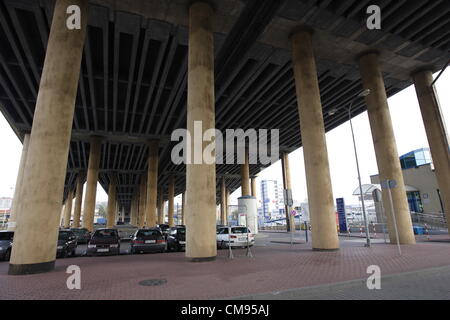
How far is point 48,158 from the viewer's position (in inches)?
367

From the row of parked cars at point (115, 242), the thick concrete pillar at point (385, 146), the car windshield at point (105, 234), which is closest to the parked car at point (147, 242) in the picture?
the row of parked cars at point (115, 242)

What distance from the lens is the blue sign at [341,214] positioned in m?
27.1

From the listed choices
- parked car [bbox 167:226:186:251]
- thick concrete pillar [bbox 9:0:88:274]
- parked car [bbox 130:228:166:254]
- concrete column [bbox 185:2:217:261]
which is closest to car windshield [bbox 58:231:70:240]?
parked car [bbox 130:228:166:254]

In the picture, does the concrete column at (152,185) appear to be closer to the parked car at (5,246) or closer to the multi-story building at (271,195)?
the parked car at (5,246)

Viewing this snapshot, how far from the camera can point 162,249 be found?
49.4 feet

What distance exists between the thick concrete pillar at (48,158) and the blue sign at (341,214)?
2572 centimetres

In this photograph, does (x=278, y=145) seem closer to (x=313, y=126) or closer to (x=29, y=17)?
(x=313, y=126)

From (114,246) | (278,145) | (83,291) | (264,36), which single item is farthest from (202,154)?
(278,145)

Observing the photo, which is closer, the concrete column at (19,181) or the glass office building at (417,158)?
the concrete column at (19,181)

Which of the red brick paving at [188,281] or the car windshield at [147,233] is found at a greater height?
the car windshield at [147,233]

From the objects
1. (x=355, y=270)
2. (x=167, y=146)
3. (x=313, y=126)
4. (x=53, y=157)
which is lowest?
(x=355, y=270)

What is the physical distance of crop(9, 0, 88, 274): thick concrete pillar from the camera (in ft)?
28.0

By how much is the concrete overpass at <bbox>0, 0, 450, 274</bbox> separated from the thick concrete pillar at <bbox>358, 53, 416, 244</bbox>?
0.07 metres
